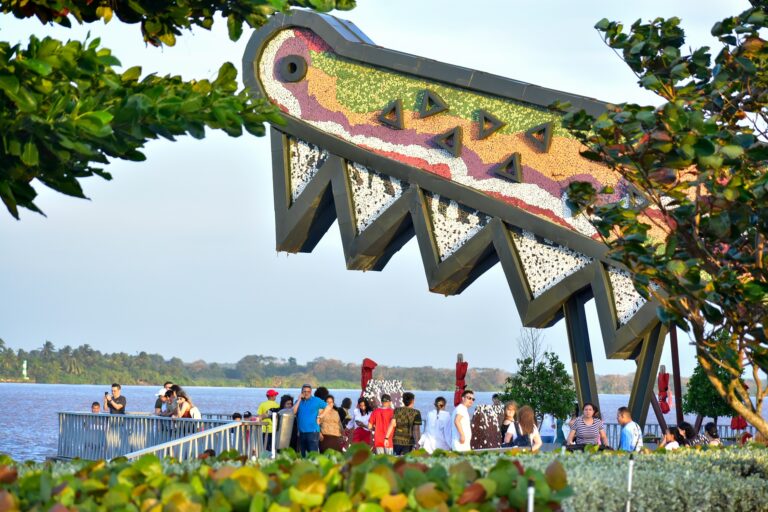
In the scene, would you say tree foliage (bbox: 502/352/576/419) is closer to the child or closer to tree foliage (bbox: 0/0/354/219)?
the child

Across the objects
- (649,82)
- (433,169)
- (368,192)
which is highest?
(433,169)

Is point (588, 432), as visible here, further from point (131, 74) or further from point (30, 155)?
point (30, 155)

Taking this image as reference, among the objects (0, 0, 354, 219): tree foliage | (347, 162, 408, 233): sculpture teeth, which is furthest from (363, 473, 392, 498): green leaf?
(347, 162, 408, 233): sculpture teeth

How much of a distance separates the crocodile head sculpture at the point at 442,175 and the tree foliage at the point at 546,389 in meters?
7.89

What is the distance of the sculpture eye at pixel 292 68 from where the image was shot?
2547 cm

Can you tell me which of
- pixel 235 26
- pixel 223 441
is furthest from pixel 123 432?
pixel 235 26

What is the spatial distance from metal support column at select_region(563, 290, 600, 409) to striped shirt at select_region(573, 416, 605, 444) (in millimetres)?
6392

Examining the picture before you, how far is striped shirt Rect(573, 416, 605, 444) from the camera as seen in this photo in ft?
53.5

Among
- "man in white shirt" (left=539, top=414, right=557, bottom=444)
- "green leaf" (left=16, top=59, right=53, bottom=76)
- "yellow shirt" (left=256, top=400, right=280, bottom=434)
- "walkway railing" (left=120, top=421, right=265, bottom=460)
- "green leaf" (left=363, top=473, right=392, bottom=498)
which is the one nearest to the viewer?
"green leaf" (left=363, top=473, right=392, bottom=498)

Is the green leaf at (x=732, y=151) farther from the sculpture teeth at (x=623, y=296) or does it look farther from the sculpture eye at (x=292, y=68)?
the sculpture eye at (x=292, y=68)

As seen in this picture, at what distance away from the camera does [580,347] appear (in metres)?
23.2

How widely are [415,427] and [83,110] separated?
10.9 meters

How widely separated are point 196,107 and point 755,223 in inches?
193

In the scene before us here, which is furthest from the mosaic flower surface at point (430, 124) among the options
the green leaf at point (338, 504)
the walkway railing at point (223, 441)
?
the green leaf at point (338, 504)
